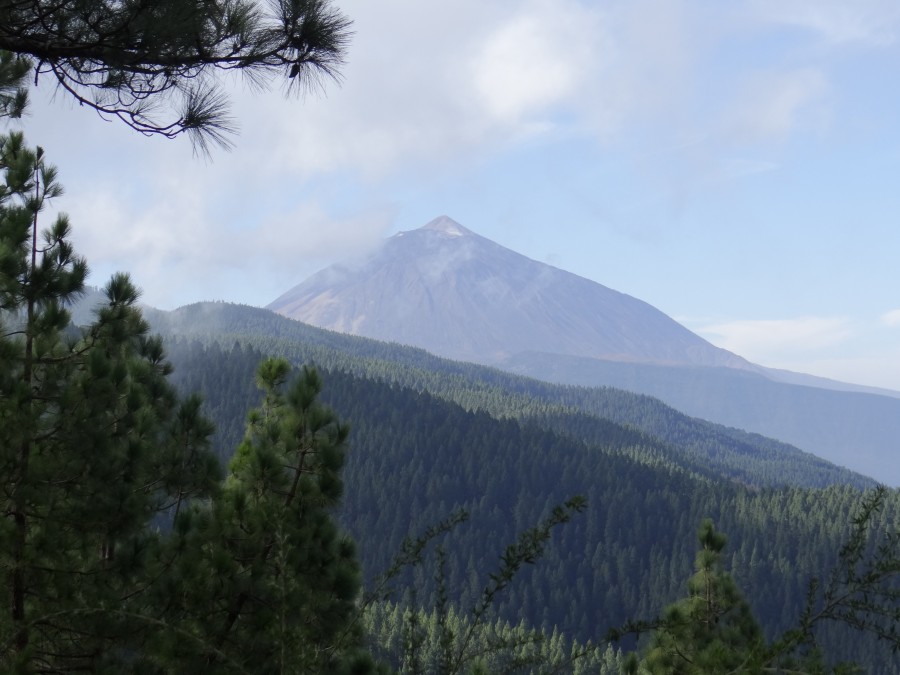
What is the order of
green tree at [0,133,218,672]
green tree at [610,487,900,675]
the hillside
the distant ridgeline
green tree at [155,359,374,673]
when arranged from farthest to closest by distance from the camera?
the hillside, the distant ridgeline, green tree at [0,133,218,672], green tree at [155,359,374,673], green tree at [610,487,900,675]

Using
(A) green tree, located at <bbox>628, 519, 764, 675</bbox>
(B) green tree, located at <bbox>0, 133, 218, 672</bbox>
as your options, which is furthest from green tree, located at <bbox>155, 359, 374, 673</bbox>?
(A) green tree, located at <bbox>628, 519, 764, 675</bbox>

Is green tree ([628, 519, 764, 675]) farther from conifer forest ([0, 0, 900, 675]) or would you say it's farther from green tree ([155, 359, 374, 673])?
green tree ([155, 359, 374, 673])

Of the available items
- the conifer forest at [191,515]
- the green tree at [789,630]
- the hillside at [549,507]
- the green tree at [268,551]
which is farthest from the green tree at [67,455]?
the hillside at [549,507]

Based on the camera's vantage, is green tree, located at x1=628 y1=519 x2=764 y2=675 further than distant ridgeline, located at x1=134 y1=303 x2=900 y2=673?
No

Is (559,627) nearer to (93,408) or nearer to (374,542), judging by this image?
(374,542)

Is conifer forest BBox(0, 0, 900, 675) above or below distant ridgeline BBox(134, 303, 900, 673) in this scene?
above

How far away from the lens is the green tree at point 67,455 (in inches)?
328

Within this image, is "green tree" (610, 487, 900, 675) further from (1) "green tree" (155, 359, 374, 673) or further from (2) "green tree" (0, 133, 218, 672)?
(2) "green tree" (0, 133, 218, 672)

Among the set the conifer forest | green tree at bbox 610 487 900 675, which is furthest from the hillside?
the conifer forest

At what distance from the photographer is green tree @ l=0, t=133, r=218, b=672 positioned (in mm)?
8336

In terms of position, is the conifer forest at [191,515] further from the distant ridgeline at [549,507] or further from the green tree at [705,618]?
the distant ridgeline at [549,507]

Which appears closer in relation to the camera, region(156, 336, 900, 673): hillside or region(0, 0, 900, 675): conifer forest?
region(0, 0, 900, 675): conifer forest

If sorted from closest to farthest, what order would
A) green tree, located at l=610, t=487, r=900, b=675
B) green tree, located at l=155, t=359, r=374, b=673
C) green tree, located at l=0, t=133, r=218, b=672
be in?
green tree, located at l=610, t=487, r=900, b=675 < green tree, located at l=155, t=359, r=374, b=673 < green tree, located at l=0, t=133, r=218, b=672

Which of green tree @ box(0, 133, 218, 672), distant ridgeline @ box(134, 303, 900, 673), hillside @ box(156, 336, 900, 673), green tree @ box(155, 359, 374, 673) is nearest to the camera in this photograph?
green tree @ box(155, 359, 374, 673)
